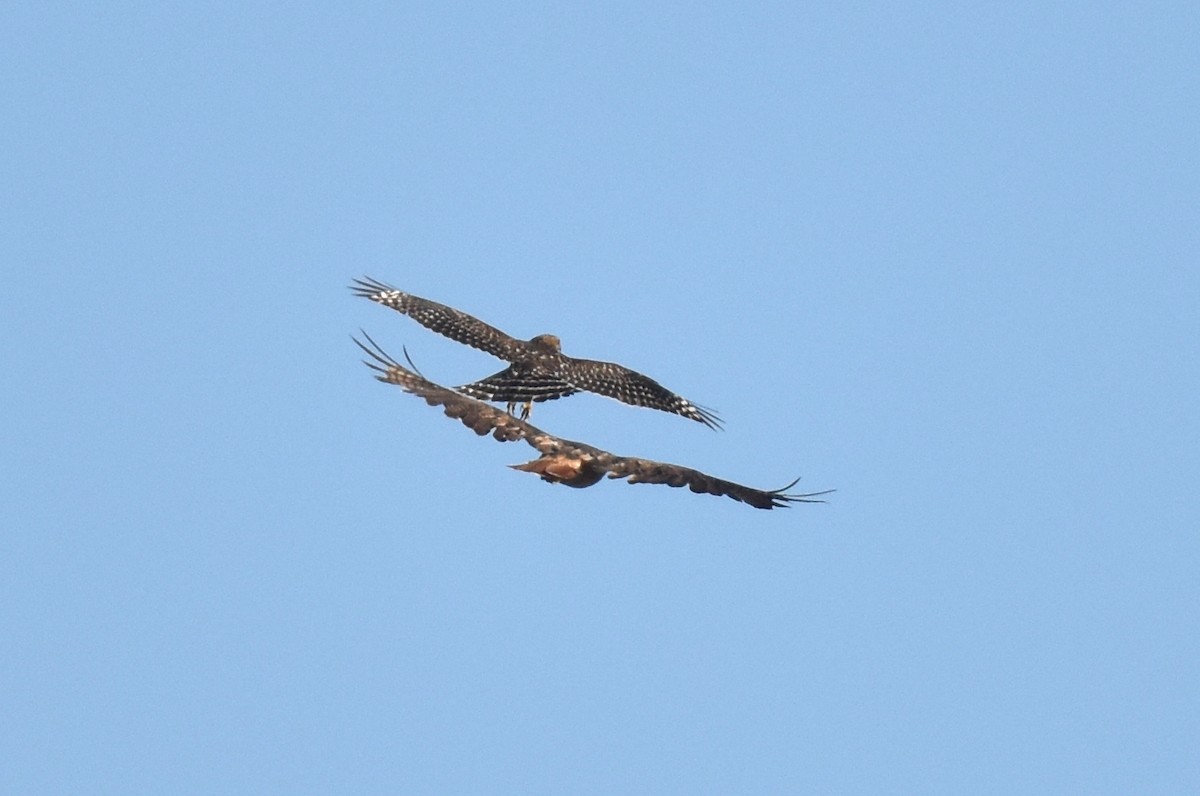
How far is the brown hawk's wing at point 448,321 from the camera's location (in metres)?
29.6

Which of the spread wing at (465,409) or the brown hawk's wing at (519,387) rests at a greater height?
the brown hawk's wing at (519,387)

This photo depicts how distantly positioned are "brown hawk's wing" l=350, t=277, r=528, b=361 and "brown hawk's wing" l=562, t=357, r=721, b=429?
3.36ft

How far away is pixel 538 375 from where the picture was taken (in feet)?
92.7

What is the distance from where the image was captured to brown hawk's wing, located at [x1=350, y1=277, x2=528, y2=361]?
→ 97.0 feet

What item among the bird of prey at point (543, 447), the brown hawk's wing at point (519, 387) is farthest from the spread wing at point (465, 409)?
the brown hawk's wing at point (519, 387)

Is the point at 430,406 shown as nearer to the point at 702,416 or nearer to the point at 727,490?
the point at 727,490

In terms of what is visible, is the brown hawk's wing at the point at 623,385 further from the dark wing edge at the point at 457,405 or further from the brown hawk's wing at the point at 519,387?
the dark wing edge at the point at 457,405

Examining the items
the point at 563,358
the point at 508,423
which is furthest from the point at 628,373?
the point at 508,423

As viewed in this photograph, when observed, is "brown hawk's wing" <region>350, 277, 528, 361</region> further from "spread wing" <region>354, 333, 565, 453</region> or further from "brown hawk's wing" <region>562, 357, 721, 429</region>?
"spread wing" <region>354, 333, 565, 453</region>

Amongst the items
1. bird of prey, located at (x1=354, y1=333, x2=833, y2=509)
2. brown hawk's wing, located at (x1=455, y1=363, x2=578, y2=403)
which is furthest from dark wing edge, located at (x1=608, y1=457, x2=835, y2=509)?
brown hawk's wing, located at (x1=455, y1=363, x2=578, y2=403)

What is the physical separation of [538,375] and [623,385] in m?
1.38

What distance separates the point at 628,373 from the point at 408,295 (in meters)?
4.19

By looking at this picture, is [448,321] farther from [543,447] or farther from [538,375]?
[543,447]

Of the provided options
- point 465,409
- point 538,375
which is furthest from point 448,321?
point 465,409
